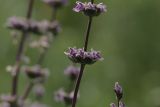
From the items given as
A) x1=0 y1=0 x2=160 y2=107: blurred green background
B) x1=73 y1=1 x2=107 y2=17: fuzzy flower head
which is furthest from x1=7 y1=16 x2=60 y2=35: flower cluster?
x1=73 y1=1 x2=107 y2=17: fuzzy flower head

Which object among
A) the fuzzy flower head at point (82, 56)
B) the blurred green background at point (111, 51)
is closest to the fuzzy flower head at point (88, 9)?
the fuzzy flower head at point (82, 56)

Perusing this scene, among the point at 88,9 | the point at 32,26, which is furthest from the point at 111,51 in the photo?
the point at 88,9

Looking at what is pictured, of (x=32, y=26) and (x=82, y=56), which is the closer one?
(x=82, y=56)

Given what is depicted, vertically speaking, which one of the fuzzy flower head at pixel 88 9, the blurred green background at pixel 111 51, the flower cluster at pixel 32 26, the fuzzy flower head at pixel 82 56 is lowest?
the fuzzy flower head at pixel 82 56

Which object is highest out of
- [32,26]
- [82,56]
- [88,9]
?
[32,26]

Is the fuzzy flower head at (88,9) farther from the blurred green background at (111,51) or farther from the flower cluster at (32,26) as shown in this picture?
the blurred green background at (111,51)

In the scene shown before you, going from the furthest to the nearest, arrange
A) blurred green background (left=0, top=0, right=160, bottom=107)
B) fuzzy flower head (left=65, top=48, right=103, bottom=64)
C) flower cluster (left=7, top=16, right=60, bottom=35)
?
blurred green background (left=0, top=0, right=160, bottom=107), flower cluster (left=7, top=16, right=60, bottom=35), fuzzy flower head (left=65, top=48, right=103, bottom=64)

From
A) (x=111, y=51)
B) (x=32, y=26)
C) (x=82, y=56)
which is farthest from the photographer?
(x=111, y=51)

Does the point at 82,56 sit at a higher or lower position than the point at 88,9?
lower

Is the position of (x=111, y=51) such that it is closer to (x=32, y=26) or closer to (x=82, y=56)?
(x=32, y=26)

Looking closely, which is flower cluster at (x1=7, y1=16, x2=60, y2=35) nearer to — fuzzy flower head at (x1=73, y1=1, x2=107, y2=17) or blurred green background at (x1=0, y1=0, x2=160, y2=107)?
blurred green background at (x1=0, y1=0, x2=160, y2=107)
